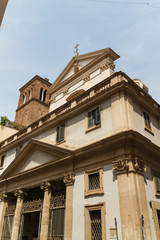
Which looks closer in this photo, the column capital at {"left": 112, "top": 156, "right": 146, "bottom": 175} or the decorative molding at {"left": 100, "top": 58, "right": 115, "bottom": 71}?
the column capital at {"left": 112, "top": 156, "right": 146, "bottom": 175}

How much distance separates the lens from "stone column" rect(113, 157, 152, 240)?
9.05 meters

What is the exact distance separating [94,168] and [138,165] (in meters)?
2.45

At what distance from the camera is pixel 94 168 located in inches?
459

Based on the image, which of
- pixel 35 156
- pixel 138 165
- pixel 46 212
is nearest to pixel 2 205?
pixel 35 156

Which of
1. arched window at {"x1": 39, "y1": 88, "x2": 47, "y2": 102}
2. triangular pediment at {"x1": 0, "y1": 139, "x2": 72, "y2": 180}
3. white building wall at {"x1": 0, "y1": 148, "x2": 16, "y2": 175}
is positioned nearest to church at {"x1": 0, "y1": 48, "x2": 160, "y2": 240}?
triangular pediment at {"x1": 0, "y1": 139, "x2": 72, "y2": 180}

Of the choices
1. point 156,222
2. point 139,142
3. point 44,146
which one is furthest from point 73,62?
point 156,222

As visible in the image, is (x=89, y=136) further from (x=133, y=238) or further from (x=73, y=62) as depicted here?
(x=73, y=62)

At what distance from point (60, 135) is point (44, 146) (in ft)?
4.42

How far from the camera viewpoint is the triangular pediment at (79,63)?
58.3ft

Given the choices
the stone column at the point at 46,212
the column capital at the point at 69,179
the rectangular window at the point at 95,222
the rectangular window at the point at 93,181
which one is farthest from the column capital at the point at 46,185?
the rectangular window at the point at 95,222

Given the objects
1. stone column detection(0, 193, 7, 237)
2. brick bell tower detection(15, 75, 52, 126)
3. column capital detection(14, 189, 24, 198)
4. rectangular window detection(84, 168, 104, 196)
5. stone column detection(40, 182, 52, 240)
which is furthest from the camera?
brick bell tower detection(15, 75, 52, 126)

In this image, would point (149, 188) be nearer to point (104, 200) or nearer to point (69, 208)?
point (104, 200)

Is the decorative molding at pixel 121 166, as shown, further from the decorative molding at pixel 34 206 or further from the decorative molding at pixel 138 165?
the decorative molding at pixel 34 206

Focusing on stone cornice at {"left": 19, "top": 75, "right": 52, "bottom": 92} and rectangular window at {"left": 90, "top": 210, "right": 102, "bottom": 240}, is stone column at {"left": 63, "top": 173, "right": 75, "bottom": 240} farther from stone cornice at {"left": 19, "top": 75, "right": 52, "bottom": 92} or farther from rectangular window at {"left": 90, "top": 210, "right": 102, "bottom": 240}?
stone cornice at {"left": 19, "top": 75, "right": 52, "bottom": 92}
